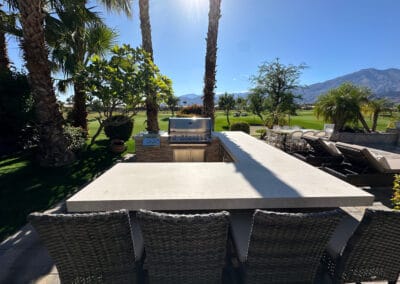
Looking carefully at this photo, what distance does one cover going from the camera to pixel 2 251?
2.79 metres

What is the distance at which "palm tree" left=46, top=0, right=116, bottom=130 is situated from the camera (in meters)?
6.99

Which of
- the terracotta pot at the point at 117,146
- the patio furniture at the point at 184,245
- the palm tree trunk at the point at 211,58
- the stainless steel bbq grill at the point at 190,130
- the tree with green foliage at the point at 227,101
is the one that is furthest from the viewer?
the tree with green foliage at the point at 227,101

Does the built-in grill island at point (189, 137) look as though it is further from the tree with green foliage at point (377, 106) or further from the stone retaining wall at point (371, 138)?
the tree with green foliage at point (377, 106)

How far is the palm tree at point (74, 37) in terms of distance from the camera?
6988 millimetres

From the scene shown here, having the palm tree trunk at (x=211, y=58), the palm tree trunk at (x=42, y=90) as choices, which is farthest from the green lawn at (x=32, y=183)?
the palm tree trunk at (x=211, y=58)

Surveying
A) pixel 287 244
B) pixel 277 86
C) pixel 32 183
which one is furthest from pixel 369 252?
pixel 277 86

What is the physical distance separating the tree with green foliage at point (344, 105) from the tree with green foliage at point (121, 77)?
12515 mm

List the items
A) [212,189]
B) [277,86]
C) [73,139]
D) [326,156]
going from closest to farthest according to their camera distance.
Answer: [212,189] → [326,156] → [73,139] → [277,86]

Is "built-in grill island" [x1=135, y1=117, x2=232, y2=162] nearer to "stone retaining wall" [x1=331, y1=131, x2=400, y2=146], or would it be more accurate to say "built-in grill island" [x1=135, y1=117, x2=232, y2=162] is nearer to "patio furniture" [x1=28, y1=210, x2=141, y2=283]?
"patio furniture" [x1=28, y1=210, x2=141, y2=283]

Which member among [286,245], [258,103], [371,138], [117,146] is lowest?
[371,138]

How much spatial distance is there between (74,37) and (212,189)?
8.95 meters

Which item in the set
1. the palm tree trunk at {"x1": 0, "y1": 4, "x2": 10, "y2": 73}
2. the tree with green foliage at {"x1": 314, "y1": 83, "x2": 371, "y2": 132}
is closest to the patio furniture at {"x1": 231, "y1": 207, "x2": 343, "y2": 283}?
the palm tree trunk at {"x1": 0, "y1": 4, "x2": 10, "y2": 73}

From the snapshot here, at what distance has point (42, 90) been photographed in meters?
5.76

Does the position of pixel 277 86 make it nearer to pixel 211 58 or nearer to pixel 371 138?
pixel 371 138
